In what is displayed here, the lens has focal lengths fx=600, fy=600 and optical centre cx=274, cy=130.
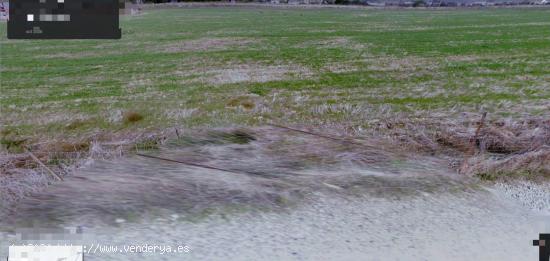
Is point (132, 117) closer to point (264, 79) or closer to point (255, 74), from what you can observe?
point (264, 79)

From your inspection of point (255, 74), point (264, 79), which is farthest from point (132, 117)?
point (255, 74)

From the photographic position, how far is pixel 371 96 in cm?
902

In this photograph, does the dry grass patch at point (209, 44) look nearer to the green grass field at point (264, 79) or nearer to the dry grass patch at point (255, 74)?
the green grass field at point (264, 79)

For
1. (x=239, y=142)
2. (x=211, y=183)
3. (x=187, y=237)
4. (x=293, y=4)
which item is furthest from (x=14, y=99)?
(x=293, y=4)

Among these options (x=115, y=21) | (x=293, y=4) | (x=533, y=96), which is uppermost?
(x=293, y=4)

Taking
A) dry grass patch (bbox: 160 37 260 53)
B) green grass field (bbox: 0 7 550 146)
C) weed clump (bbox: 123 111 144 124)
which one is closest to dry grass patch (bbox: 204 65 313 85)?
green grass field (bbox: 0 7 550 146)

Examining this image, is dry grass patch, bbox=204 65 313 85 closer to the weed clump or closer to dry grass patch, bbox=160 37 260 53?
the weed clump

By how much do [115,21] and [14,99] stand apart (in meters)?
5.58

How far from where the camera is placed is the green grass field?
24.9 feet

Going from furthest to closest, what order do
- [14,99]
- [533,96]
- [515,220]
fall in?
[14,99] → [533,96] → [515,220]

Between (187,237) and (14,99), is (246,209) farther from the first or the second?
(14,99)

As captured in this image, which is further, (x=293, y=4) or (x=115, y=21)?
(x=293, y=4)

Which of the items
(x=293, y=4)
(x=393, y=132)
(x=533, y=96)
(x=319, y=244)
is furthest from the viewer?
(x=293, y=4)

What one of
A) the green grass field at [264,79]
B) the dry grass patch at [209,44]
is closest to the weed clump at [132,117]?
the green grass field at [264,79]
